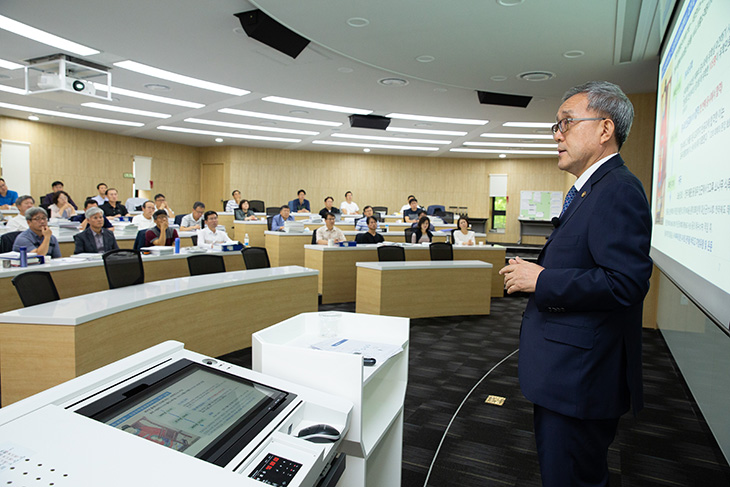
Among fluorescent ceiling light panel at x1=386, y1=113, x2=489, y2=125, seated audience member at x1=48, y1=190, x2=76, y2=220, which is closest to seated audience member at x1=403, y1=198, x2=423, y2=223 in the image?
fluorescent ceiling light panel at x1=386, y1=113, x2=489, y2=125

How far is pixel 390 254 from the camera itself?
7.11 m

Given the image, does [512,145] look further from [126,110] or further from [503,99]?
[126,110]

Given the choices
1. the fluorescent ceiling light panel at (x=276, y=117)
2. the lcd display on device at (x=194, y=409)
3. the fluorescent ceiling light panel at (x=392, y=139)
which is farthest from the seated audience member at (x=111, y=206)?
the lcd display on device at (x=194, y=409)

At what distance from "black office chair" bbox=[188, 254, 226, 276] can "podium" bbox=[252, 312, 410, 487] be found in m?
3.18

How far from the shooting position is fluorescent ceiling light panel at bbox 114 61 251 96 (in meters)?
7.23

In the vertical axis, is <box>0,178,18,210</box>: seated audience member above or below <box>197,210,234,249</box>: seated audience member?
above

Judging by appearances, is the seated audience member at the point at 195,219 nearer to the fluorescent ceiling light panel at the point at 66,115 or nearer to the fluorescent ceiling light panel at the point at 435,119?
the fluorescent ceiling light panel at the point at 435,119

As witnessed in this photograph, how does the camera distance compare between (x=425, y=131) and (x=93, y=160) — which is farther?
(x=93, y=160)

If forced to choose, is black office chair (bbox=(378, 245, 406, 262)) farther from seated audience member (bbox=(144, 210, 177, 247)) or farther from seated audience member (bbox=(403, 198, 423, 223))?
seated audience member (bbox=(403, 198, 423, 223))

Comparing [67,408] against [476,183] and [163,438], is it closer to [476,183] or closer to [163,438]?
[163,438]

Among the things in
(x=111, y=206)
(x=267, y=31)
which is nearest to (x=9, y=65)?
(x=111, y=206)

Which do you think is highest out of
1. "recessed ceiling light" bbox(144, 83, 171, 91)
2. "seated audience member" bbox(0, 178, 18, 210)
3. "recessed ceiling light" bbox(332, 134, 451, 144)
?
"recessed ceiling light" bbox(332, 134, 451, 144)

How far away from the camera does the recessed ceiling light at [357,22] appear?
474 centimetres

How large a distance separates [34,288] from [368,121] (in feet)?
28.4
